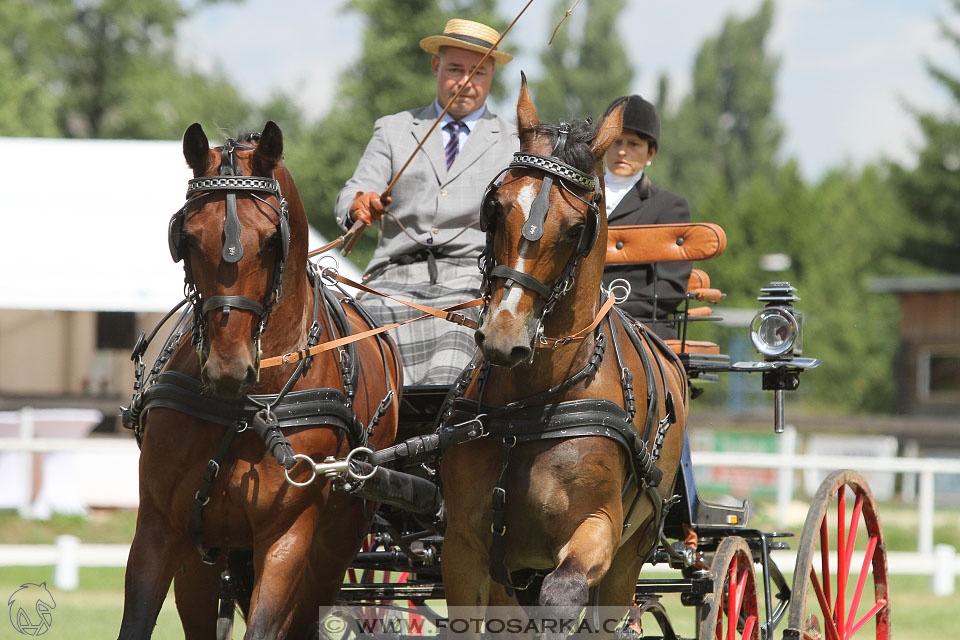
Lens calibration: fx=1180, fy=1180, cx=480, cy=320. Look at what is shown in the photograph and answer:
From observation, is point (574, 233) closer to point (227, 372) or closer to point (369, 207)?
point (227, 372)

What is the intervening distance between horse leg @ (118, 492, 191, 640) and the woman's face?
9.19 feet

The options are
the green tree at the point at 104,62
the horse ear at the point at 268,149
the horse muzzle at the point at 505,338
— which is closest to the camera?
the horse muzzle at the point at 505,338

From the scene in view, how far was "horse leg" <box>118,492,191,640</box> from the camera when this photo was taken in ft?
12.1

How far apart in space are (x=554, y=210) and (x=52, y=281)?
10935mm

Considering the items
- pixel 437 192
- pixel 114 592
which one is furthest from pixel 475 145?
pixel 114 592

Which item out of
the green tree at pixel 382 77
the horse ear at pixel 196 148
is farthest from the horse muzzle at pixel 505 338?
the green tree at pixel 382 77

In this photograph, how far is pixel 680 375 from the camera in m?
4.85

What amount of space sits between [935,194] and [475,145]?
1108 inches

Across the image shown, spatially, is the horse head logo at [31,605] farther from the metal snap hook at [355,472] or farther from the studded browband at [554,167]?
the studded browband at [554,167]

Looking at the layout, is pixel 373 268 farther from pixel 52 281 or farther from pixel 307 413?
pixel 52 281

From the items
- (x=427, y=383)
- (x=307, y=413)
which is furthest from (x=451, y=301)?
(x=307, y=413)

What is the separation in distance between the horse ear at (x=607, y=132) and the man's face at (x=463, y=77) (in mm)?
1593

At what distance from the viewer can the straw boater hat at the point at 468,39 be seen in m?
5.28

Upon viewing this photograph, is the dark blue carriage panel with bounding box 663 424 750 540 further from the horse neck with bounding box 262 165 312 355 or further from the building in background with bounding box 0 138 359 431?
the building in background with bounding box 0 138 359 431
